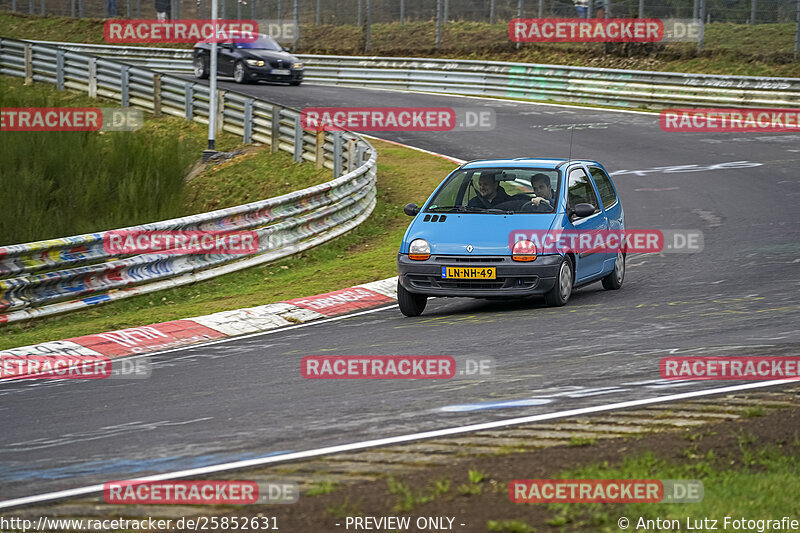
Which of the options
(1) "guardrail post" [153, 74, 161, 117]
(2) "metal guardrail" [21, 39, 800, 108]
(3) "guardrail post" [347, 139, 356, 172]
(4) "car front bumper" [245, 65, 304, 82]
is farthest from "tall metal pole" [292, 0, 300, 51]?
(3) "guardrail post" [347, 139, 356, 172]

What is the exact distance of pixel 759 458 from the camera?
5.95m

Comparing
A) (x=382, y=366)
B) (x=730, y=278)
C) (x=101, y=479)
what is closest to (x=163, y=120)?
(x=730, y=278)

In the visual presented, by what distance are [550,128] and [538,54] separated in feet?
34.2

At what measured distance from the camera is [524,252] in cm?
1109

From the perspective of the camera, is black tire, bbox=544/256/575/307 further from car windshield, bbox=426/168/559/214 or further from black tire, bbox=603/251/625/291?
black tire, bbox=603/251/625/291

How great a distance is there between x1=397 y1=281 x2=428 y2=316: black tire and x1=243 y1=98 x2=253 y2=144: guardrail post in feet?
50.0

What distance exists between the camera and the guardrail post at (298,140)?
918 inches

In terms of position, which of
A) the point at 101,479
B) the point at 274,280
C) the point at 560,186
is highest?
the point at 560,186

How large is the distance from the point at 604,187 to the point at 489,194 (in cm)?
199

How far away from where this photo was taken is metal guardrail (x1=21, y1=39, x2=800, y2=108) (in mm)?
28438

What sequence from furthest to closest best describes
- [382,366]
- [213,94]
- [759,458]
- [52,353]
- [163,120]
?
[163,120] → [213,94] → [52,353] → [382,366] → [759,458]

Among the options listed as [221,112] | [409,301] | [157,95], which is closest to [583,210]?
[409,301]

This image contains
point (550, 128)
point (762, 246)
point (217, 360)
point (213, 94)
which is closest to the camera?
point (217, 360)

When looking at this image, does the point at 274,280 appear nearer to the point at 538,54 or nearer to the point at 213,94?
Result: the point at 213,94
